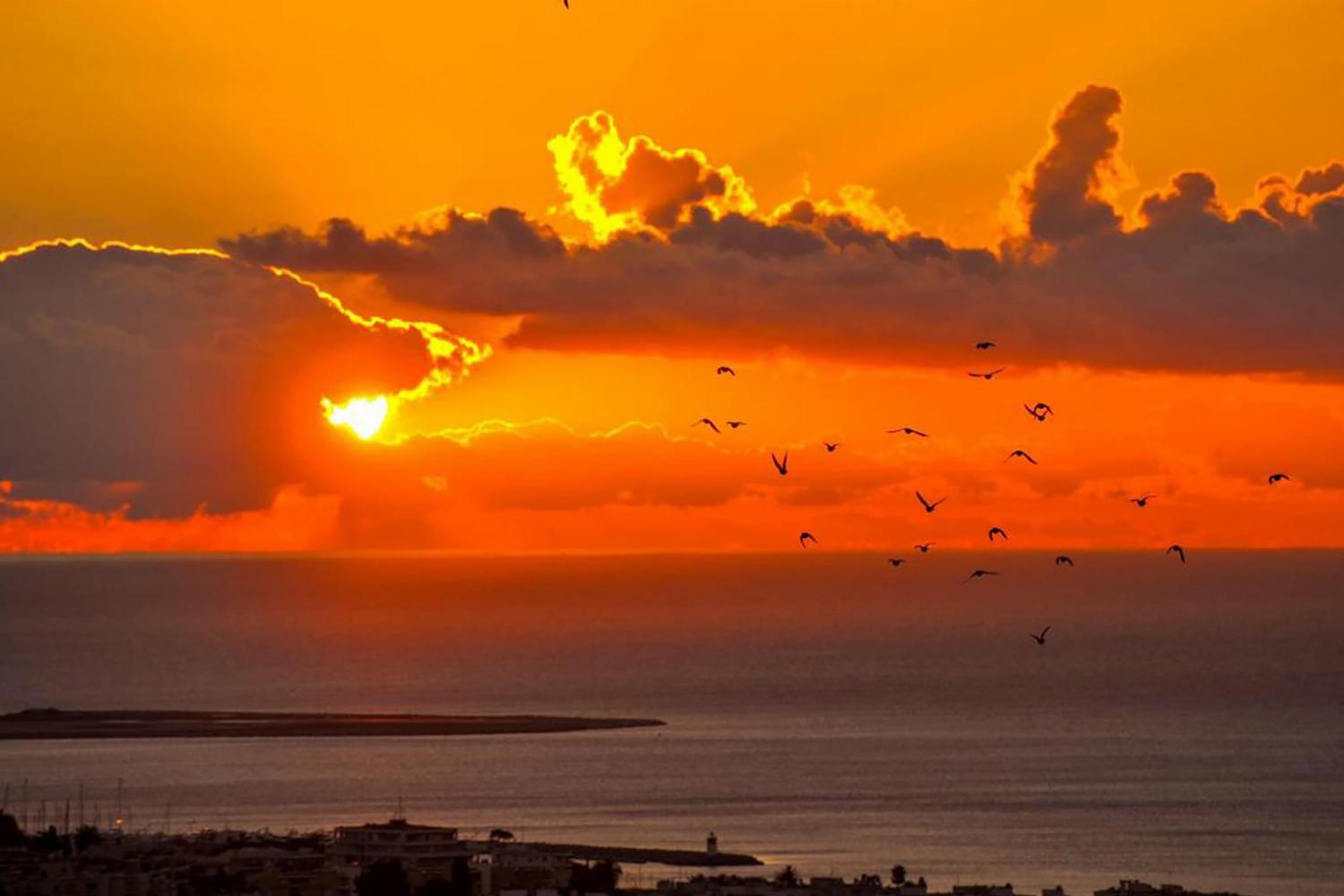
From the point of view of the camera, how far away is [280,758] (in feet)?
568

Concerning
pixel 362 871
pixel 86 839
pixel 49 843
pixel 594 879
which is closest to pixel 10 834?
pixel 49 843

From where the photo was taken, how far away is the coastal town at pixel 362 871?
96438mm

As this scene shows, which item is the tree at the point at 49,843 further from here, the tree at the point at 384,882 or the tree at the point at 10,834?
the tree at the point at 384,882

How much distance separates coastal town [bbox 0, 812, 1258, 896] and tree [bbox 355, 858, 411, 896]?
0.07m

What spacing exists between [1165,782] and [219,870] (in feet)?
236

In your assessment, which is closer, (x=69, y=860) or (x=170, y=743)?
(x=69, y=860)

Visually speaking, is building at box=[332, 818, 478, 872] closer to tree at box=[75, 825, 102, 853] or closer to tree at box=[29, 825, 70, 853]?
tree at box=[75, 825, 102, 853]

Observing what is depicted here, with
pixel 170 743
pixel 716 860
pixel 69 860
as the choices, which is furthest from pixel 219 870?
→ pixel 170 743

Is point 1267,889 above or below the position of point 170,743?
below

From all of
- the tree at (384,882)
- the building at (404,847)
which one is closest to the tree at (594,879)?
the building at (404,847)

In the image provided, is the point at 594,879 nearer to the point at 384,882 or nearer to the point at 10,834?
the point at 384,882

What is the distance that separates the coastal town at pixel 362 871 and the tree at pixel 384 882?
0.07 metres

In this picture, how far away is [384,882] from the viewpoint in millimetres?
98438

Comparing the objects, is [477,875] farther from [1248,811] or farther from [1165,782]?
[1165,782]
